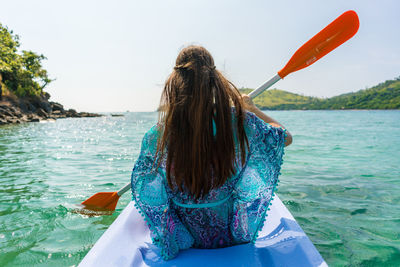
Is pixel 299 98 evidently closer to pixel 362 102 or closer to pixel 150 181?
pixel 362 102

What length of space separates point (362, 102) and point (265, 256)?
297 feet

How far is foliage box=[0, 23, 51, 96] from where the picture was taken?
27031 mm

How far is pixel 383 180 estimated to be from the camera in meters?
4.66

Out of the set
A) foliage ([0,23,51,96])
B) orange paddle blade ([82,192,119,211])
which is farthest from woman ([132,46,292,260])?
foliage ([0,23,51,96])

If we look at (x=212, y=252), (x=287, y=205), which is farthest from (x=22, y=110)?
(x=212, y=252)

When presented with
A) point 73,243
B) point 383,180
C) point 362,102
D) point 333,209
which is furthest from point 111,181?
point 362,102

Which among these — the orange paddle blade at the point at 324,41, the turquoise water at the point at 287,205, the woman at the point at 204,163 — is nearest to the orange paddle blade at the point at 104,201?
the turquoise water at the point at 287,205

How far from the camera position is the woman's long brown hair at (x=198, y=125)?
4.53 feet

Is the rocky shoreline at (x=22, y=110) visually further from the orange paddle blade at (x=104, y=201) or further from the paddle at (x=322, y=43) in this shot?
the paddle at (x=322, y=43)

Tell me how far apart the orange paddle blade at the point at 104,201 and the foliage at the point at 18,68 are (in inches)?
1095

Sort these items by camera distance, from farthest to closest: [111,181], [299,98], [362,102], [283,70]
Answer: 1. [299,98]
2. [362,102]
3. [111,181]
4. [283,70]

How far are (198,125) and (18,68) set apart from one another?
111 ft

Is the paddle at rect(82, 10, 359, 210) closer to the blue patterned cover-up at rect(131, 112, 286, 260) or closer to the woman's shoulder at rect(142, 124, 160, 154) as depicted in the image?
the blue patterned cover-up at rect(131, 112, 286, 260)

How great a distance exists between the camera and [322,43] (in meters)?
2.33
